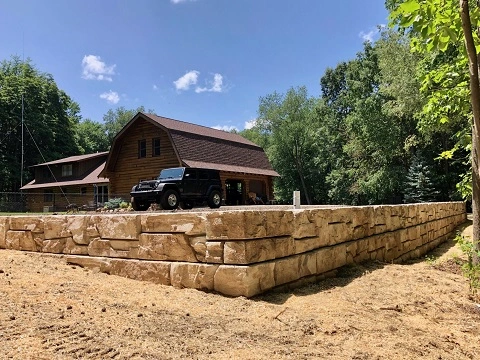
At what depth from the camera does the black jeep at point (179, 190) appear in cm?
1399

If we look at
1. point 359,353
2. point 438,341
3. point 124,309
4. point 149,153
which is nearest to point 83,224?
point 124,309

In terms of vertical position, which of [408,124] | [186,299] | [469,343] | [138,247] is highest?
[408,124]

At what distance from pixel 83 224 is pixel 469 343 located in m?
4.97

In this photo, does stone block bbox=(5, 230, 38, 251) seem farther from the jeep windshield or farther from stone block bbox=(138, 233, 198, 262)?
the jeep windshield

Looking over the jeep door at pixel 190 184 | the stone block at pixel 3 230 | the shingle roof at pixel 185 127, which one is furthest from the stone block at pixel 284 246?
the shingle roof at pixel 185 127

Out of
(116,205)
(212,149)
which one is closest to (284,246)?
(116,205)

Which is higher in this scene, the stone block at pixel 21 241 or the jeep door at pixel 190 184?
the jeep door at pixel 190 184

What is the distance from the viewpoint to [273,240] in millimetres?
4359

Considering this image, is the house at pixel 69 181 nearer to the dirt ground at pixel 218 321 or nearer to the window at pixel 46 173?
the window at pixel 46 173

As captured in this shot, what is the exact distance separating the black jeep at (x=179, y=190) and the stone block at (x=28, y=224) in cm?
742

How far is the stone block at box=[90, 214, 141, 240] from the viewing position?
4.91m

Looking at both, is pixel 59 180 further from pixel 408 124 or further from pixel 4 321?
pixel 4 321

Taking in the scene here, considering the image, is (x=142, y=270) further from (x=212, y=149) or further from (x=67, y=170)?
(x=67, y=170)

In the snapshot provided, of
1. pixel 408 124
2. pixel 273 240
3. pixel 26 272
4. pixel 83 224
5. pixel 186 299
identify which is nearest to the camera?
pixel 186 299
